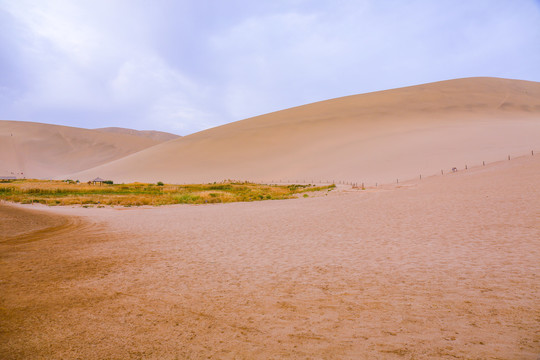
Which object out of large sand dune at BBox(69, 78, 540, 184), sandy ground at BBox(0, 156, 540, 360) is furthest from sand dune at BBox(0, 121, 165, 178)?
sandy ground at BBox(0, 156, 540, 360)

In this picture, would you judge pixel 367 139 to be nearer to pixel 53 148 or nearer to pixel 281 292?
pixel 281 292

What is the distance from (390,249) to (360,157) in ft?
152

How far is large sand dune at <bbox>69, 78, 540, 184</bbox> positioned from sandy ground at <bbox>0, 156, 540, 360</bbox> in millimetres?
33046

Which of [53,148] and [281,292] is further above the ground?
[53,148]

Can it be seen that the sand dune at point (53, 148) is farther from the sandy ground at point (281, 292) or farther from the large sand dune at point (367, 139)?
the sandy ground at point (281, 292)

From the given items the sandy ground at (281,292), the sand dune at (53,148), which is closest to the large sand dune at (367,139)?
the sand dune at (53,148)

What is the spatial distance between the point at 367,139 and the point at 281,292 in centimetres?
5889

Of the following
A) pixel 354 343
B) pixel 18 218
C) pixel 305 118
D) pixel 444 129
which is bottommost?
pixel 354 343

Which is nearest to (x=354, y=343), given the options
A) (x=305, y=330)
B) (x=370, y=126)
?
(x=305, y=330)

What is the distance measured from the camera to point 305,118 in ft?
271

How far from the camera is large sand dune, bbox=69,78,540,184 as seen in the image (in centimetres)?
4612

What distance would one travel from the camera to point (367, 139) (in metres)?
61.1

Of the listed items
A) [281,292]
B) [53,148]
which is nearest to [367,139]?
[281,292]

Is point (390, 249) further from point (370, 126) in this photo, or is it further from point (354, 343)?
point (370, 126)
